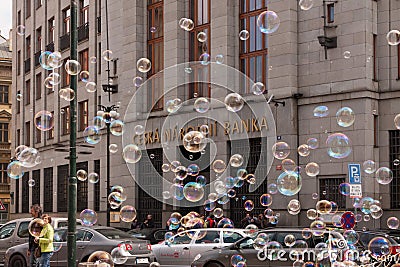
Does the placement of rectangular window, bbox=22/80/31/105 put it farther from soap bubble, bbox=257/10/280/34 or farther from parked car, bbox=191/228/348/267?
parked car, bbox=191/228/348/267

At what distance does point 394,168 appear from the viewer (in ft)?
96.6

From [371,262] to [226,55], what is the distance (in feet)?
59.7

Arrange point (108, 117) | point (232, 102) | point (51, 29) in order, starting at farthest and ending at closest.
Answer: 1. point (51, 29)
2. point (108, 117)
3. point (232, 102)

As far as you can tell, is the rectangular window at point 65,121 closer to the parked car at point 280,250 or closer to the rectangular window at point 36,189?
the rectangular window at point 36,189

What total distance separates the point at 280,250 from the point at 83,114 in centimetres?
2985

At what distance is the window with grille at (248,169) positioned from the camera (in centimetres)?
3256

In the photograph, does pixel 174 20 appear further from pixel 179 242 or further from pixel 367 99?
pixel 179 242

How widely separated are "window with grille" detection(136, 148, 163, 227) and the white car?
609 inches

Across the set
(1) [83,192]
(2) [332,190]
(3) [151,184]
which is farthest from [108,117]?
(2) [332,190]

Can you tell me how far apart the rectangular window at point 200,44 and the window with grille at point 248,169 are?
313 cm

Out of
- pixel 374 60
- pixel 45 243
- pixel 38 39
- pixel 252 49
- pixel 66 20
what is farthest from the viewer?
pixel 38 39

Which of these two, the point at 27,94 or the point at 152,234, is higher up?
the point at 27,94

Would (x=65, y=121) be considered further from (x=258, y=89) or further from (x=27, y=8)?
(x=258, y=89)

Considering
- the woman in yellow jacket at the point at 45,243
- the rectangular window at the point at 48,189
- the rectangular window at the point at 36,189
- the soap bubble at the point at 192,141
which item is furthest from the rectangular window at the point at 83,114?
the woman in yellow jacket at the point at 45,243
